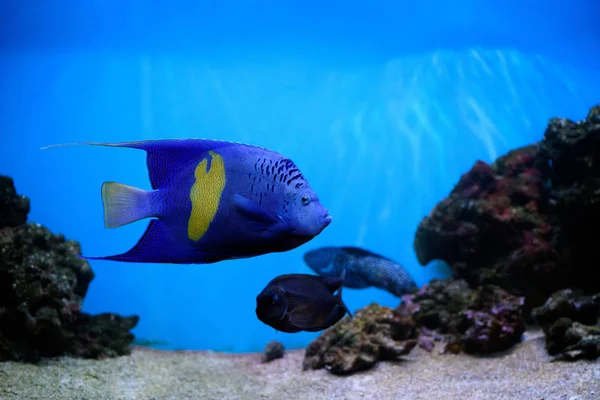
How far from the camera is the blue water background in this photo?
757 cm

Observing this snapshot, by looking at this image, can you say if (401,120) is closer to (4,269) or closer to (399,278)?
(399,278)

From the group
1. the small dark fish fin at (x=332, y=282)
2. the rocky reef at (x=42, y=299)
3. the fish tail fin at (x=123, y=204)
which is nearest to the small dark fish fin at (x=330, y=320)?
the small dark fish fin at (x=332, y=282)

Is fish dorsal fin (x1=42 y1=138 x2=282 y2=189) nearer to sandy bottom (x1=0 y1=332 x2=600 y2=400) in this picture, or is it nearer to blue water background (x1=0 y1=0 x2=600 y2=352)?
sandy bottom (x1=0 y1=332 x2=600 y2=400)

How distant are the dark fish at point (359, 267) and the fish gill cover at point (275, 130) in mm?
1799

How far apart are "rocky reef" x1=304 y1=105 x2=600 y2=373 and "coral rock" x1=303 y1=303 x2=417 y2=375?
0.04 feet

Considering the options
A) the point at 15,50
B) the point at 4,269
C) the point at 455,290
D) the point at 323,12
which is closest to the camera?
the point at 4,269

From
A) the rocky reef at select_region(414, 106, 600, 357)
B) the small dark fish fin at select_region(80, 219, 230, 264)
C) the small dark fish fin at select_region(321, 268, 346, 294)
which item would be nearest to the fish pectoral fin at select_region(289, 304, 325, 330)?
the small dark fish fin at select_region(321, 268, 346, 294)

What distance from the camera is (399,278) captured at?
589 centimetres

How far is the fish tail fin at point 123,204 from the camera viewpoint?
4.61 feet

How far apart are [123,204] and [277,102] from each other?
648 cm

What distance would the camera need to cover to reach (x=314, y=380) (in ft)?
15.7

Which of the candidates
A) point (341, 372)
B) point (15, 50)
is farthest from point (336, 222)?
point (15, 50)

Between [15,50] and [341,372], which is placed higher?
[15,50]

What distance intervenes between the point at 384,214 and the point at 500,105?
10.1 feet
